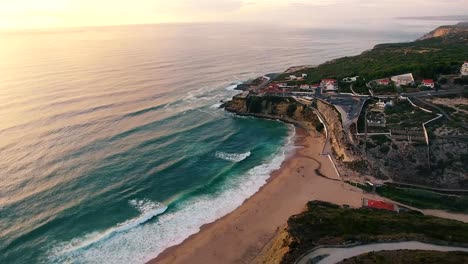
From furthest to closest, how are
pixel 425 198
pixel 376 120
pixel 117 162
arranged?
pixel 376 120 → pixel 117 162 → pixel 425 198

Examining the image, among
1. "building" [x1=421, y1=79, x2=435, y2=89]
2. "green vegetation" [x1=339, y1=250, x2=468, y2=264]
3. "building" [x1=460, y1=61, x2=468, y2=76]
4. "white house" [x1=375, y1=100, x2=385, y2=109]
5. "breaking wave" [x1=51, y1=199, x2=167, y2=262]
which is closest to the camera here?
"green vegetation" [x1=339, y1=250, x2=468, y2=264]

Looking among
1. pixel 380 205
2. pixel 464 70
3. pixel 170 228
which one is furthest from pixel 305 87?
pixel 170 228

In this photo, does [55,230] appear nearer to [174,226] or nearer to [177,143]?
[174,226]

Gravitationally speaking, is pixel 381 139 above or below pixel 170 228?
above

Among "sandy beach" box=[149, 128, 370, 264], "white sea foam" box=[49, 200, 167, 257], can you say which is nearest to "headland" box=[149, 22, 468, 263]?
"sandy beach" box=[149, 128, 370, 264]

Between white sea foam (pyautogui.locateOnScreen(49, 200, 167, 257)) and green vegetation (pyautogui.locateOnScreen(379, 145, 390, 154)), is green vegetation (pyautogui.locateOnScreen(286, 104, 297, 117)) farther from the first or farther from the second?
white sea foam (pyautogui.locateOnScreen(49, 200, 167, 257))

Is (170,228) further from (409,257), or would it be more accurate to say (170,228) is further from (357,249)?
(409,257)

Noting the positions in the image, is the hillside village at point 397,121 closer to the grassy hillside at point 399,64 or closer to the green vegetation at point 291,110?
the green vegetation at point 291,110

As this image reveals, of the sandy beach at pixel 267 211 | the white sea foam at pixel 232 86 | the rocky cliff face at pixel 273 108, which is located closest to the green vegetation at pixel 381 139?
the sandy beach at pixel 267 211
